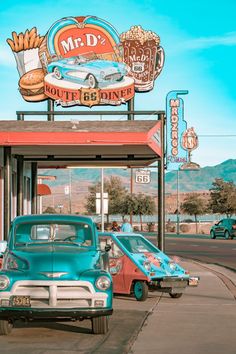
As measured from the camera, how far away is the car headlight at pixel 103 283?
1095 cm

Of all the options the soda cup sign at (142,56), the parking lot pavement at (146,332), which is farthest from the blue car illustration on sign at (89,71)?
the parking lot pavement at (146,332)

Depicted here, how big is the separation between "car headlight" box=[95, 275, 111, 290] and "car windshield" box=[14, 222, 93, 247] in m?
1.42


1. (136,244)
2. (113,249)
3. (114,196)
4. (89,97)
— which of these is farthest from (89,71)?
(114,196)

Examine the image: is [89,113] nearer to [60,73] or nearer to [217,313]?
[60,73]

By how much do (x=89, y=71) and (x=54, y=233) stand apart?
1467cm

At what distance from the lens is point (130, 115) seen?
85.2 ft

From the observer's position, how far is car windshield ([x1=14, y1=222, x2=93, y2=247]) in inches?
490

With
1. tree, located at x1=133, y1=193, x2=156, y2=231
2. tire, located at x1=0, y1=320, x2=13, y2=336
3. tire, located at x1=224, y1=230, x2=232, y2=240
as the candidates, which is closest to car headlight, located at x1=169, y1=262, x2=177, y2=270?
tire, located at x1=0, y1=320, x2=13, y2=336

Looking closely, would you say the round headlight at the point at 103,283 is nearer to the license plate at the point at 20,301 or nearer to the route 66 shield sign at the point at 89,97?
the license plate at the point at 20,301

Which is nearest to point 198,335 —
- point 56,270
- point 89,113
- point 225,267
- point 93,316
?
point 93,316

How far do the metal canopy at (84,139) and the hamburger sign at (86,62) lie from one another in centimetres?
215

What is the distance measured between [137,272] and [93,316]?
17.0ft

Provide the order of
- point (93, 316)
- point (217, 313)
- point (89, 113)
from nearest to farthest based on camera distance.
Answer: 1. point (93, 316)
2. point (217, 313)
3. point (89, 113)

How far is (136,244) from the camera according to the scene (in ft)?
56.3
